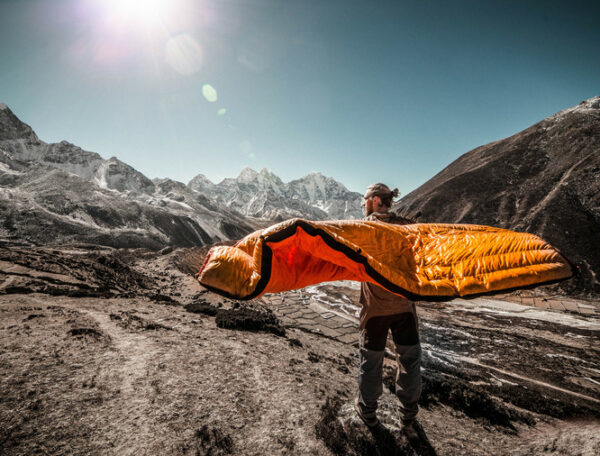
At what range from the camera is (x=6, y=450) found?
97.4 inches

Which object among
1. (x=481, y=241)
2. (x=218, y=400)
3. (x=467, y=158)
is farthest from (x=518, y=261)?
(x=467, y=158)

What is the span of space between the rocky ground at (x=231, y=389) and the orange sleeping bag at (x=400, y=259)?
2.20 m

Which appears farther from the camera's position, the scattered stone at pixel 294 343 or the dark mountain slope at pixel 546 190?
the dark mountain slope at pixel 546 190

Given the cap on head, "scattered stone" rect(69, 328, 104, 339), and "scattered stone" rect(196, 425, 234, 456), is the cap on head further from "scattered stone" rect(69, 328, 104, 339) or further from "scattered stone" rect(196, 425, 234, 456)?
"scattered stone" rect(69, 328, 104, 339)

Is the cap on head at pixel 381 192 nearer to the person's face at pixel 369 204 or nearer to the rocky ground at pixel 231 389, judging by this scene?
the person's face at pixel 369 204

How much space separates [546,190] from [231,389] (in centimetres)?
4461

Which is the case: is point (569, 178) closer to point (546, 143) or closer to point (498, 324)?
point (546, 143)

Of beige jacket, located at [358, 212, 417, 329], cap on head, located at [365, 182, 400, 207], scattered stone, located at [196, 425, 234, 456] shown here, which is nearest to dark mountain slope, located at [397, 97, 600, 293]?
cap on head, located at [365, 182, 400, 207]

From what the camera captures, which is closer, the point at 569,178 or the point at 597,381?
the point at 597,381

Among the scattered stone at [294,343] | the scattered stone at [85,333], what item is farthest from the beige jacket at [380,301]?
the scattered stone at [85,333]

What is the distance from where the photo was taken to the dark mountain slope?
2455cm

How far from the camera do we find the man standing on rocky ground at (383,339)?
2.80m

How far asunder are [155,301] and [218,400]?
795cm

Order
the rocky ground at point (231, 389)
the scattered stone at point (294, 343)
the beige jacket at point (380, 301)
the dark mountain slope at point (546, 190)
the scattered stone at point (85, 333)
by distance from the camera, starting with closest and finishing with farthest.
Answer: the beige jacket at point (380, 301) < the rocky ground at point (231, 389) < the scattered stone at point (85, 333) < the scattered stone at point (294, 343) < the dark mountain slope at point (546, 190)
